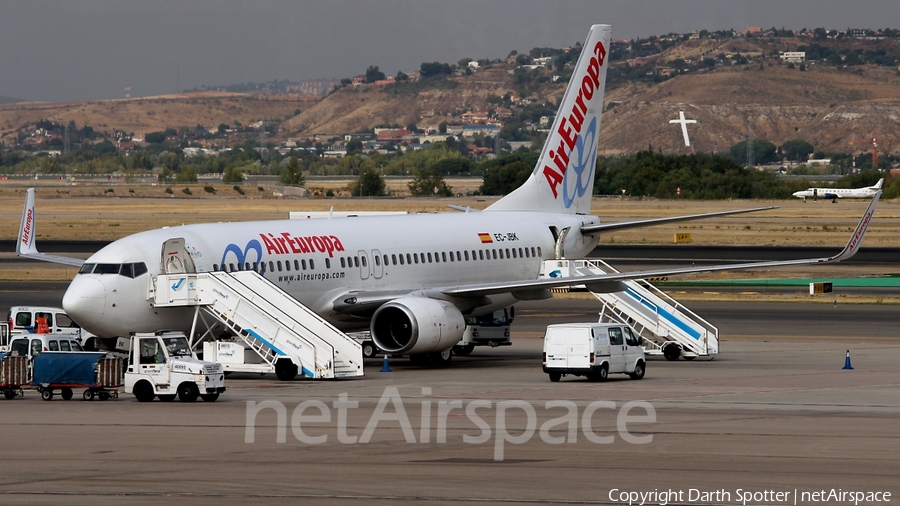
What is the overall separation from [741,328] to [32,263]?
4813 cm

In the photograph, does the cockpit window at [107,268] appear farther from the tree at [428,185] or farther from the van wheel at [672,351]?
the tree at [428,185]

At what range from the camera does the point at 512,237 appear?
50594mm

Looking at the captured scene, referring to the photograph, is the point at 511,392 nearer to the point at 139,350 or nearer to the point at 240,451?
the point at 139,350

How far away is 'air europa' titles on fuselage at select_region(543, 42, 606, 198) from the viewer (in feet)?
178

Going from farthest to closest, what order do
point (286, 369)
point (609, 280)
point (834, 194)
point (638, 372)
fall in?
1. point (834, 194)
2. point (609, 280)
3. point (638, 372)
4. point (286, 369)

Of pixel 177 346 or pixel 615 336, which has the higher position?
pixel 615 336

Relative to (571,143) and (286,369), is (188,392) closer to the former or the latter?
(286,369)

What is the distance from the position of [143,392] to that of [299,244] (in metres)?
10.3

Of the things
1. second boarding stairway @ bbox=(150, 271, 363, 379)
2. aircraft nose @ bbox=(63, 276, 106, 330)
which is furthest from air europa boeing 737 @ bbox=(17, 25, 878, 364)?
second boarding stairway @ bbox=(150, 271, 363, 379)

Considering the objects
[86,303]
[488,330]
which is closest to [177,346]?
[86,303]

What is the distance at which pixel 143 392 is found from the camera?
33.2m

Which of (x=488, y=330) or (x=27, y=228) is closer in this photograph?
(x=488, y=330)
